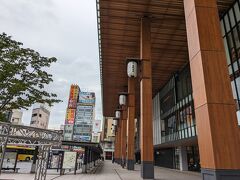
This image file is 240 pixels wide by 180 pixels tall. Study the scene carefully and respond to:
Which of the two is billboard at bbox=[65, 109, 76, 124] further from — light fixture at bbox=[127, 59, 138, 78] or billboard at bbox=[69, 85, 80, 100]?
light fixture at bbox=[127, 59, 138, 78]

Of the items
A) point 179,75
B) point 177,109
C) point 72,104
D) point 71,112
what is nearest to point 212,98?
point 177,109

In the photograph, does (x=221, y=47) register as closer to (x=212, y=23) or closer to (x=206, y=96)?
(x=212, y=23)

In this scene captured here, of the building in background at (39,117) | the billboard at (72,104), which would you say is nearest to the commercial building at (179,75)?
the building in background at (39,117)

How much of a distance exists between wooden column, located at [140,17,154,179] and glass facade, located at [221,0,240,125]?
6145 mm

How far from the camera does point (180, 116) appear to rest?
26.2 m

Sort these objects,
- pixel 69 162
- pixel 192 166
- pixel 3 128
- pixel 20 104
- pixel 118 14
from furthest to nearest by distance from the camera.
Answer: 1. pixel 192 166
2. pixel 69 162
3. pixel 118 14
4. pixel 20 104
5. pixel 3 128

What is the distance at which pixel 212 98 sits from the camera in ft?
20.7

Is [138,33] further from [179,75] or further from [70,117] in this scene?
[70,117]

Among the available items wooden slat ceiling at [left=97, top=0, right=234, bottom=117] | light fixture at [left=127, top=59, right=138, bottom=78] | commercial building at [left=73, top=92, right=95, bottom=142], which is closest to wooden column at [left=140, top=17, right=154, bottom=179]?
light fixture at [left=127, top=59, right=138, bottom=78]

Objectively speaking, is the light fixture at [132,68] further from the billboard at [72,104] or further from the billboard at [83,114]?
the billboard at [72,104]

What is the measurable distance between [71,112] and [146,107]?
9581 cm

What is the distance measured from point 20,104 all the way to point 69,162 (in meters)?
9.60

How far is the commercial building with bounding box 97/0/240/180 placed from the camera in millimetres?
6152

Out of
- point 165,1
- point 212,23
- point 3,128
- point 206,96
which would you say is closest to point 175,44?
point 165,1
